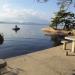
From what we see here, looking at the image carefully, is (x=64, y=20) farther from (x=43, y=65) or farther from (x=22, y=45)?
(x=43, y=65)

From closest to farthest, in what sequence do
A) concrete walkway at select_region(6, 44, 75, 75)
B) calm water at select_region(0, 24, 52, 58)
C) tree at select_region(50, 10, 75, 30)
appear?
concrete walkway at select_region(6, 44, 75, 75) → calm water at select_region(0, 24, 52, 58) → tree at select_region(50, 10, 75, 30)

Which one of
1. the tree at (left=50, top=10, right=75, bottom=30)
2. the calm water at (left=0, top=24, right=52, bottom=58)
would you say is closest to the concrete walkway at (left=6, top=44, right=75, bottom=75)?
the calm water at (left=0, top=24, right=52, bottom=58)

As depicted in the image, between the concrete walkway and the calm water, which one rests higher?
the concrete walkway

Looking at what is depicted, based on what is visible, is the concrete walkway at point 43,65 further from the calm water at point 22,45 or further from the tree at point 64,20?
the tree at point 64,20

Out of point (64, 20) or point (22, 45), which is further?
point (64, 20)

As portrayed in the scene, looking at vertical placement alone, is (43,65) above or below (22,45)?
above

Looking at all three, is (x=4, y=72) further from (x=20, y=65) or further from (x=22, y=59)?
(x=22, y=59)

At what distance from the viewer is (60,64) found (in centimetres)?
987

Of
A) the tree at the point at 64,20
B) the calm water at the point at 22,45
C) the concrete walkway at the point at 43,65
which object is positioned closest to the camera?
the concrete walkway at the point at 43,65

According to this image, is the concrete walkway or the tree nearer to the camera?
the concrete walkway

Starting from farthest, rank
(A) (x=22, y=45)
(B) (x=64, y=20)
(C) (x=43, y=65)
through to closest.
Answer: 1. (B) (x=64, y=20)
2. (A) (x=22, y=45)
3. (C) (x=43, y=65)

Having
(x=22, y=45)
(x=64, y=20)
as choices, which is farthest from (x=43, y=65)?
(x=64, y=20)

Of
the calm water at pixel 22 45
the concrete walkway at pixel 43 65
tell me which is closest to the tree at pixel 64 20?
the calm water at pixel 22 45

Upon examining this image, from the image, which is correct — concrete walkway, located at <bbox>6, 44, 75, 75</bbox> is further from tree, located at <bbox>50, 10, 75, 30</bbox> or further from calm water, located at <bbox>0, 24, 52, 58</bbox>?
tree, located at <bbox>50, 10, 75, 30</bbox>
